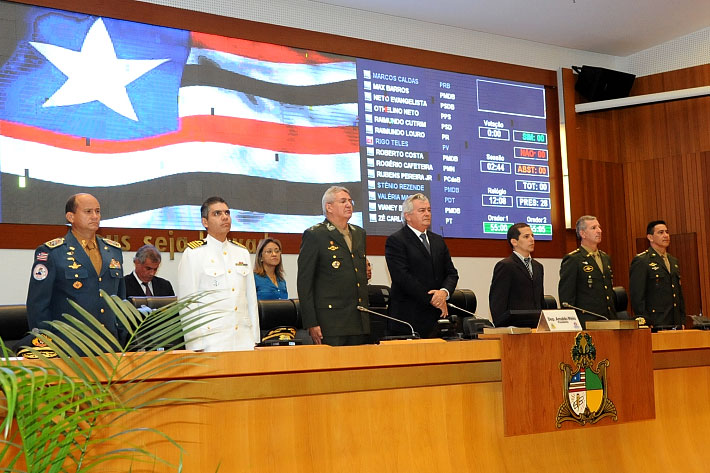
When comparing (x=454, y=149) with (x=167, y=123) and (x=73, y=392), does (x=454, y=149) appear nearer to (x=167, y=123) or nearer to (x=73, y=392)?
(x=167, y=123)

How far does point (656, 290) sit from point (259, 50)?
12.2 feet

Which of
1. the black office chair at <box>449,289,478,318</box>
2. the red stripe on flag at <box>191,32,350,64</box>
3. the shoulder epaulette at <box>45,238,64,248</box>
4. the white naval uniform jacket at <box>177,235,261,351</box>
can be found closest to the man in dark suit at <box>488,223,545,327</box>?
the black office chair at <box>449,289,478,318</box>

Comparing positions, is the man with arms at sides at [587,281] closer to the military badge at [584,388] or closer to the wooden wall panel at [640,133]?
the military badge at [584,388]

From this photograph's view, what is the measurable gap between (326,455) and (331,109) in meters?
4.63

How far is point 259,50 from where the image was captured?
22.0 ft

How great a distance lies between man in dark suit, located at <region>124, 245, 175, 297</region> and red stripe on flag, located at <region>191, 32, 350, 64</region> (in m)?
1.89

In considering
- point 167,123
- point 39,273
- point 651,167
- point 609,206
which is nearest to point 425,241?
point 39,273

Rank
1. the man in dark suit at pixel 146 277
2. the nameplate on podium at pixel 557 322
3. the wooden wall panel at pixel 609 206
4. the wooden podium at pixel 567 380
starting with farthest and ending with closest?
the wooden wall panel at pixel 609 206 < the man in dark suit at pixel 146 277 < the nameplate on podium at pixel 557 322 < the wooden podium at pixel 567 380

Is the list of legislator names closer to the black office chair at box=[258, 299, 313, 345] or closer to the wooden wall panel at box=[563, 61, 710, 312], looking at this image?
the wooden wall panel at box=[563, 61, 710, 312]

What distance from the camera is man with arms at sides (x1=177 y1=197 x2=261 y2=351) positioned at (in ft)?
11.5

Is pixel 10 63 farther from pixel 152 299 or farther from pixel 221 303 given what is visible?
pixel 221 303

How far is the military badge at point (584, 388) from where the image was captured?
128 inches

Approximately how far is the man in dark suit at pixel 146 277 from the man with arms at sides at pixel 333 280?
159 centimetres

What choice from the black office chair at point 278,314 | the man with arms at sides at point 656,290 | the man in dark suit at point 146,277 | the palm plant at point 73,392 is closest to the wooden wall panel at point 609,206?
the man with arms at sides at point 656,290
